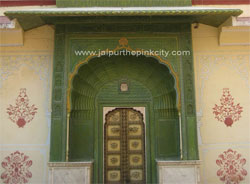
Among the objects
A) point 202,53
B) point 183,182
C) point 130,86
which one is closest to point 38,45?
point 130,86

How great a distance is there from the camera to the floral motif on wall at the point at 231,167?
16.5ft

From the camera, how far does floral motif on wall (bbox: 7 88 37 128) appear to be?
518 centimetres

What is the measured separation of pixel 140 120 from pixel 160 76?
1.03 metres

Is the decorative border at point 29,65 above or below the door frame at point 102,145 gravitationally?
above

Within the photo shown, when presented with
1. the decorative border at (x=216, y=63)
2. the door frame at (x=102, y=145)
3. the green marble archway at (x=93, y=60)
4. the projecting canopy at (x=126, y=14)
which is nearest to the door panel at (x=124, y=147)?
the door frame at (x=102, y=145)

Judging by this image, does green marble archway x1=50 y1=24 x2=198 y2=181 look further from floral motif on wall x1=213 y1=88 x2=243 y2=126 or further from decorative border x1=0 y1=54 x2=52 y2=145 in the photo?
floral motif on wall x1=213 y1=88 x2=243 y2=126

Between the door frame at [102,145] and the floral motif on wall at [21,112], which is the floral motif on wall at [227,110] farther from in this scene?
the floral motif on wall at [21,112]

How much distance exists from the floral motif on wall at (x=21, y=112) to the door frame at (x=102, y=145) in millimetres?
1327

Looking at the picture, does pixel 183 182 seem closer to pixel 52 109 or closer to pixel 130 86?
pixel 130 86

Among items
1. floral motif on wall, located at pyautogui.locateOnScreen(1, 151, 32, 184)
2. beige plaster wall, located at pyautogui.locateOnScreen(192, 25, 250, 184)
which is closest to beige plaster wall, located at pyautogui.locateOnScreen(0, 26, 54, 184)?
floral motif on wall, located at pyautogui.locateOnScreen(1, 151, 32, 184)

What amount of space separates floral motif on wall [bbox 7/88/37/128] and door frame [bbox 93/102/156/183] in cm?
133

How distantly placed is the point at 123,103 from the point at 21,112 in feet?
6.88

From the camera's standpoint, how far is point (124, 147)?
5.36 m

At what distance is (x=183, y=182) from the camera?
453 centimetres
